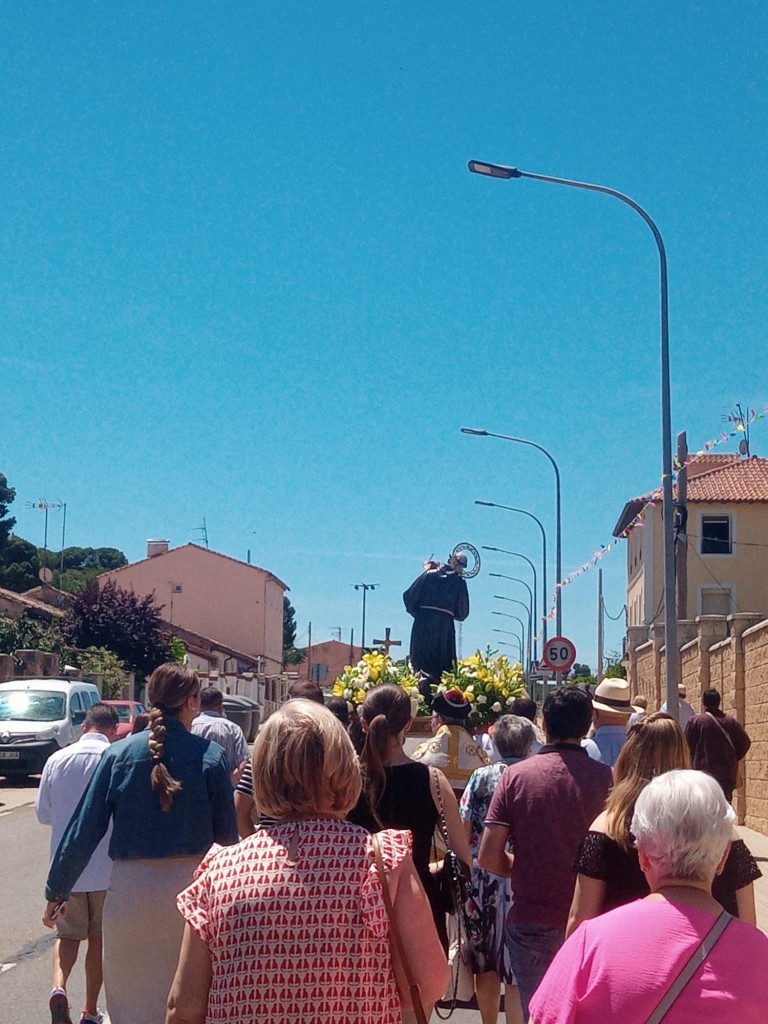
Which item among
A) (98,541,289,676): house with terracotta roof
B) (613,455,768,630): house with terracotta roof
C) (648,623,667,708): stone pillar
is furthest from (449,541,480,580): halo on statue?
(98,541,289,676): house with terracotta roof

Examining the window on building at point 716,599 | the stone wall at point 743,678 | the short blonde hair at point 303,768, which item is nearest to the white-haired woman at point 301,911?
the short blonde hair at point 303,768

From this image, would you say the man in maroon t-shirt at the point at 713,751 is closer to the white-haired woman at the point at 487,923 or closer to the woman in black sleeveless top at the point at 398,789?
the white-haired woman at the point at 487,923

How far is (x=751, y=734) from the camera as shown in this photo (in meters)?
19.3

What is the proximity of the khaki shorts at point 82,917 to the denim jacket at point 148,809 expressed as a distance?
1.50 metres

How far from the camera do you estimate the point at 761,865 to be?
49.9 ft

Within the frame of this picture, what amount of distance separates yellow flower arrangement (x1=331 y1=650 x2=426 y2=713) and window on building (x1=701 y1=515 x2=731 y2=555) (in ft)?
147

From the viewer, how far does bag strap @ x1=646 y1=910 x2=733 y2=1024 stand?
9.52 ft

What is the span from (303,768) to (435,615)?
31.3 ft

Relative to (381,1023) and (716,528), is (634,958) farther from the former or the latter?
(716,528)

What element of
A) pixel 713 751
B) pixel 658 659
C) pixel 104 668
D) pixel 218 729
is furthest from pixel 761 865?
pixel 104 668

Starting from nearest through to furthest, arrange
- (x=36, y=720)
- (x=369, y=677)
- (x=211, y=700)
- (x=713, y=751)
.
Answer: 1. (x=713, y=751)
2. (x=211, y=700)
3. (x=369, y=677)
4. (x=36, y=720)

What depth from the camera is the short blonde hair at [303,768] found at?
10.8 feet

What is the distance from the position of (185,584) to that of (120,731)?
66.3m

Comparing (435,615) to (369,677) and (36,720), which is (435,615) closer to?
(369,677)
